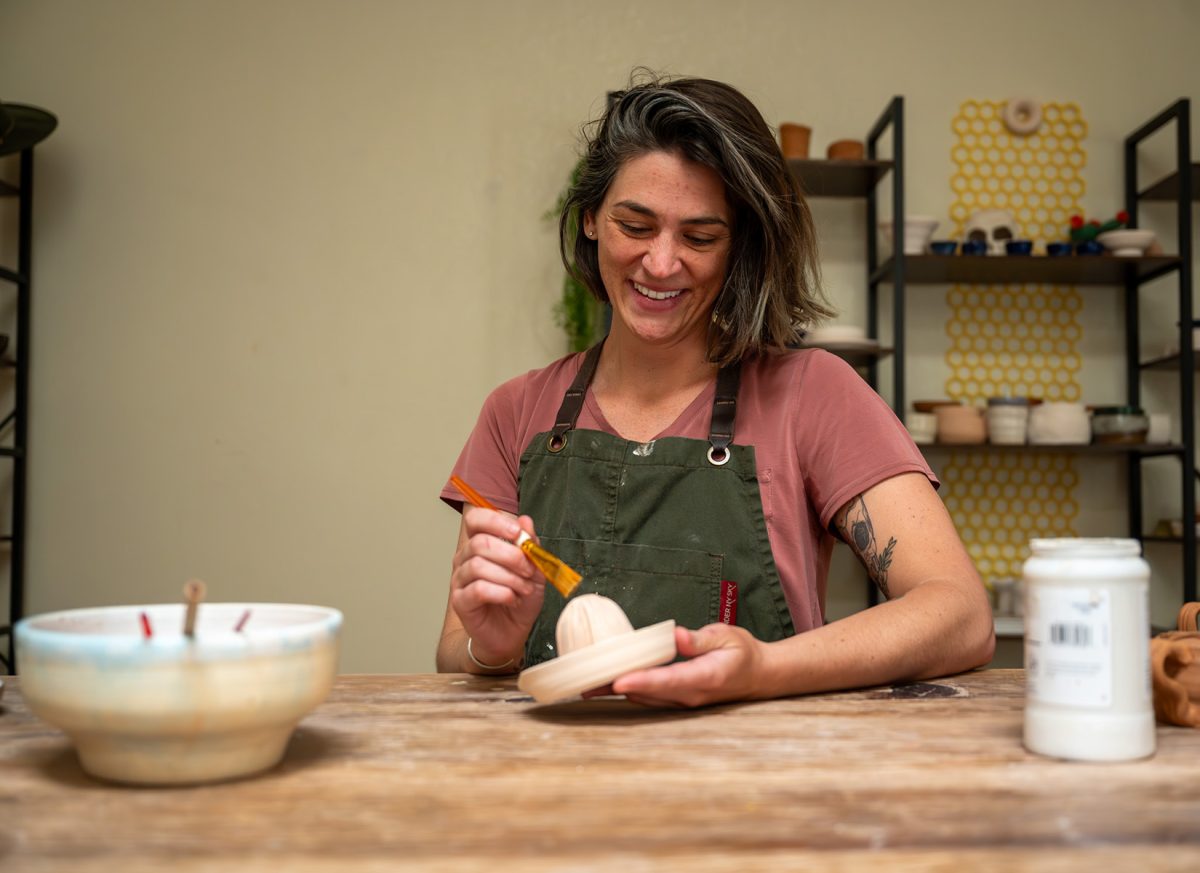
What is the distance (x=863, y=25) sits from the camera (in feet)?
12.8

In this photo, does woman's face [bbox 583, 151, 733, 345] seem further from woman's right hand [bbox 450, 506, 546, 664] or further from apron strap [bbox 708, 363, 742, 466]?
woman's right hand [bbox 450, 506, 546, 664]

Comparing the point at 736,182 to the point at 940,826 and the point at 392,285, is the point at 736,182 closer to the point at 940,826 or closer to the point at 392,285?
the point at 940,826

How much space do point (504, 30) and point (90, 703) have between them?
360cm

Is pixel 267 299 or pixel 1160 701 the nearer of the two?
pixel 1160 701

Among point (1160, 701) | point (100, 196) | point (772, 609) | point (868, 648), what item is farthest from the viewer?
point (100, 196)

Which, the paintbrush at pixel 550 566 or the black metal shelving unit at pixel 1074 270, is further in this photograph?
the black metal shelving unit at pixel 1074 270

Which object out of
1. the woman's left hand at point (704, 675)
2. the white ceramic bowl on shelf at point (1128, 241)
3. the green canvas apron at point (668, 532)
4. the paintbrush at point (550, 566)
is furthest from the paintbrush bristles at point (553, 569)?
the white ceramic bowl on shelf at point (1128, 241)

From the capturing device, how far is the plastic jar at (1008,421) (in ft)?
11.7

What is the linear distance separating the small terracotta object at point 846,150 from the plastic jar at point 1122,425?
1.24 m

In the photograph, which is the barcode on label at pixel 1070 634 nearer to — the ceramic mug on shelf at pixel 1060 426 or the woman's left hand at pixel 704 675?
the woman's left hand at pixel 704 675

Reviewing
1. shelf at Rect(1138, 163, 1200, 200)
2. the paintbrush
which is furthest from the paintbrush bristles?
shelf at Rect(1138, 163, 1200, 200)

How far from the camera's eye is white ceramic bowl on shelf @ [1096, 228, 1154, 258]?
11.5ft

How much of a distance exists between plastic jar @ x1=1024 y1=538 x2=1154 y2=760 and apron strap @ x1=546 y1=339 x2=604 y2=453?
0.97 metres

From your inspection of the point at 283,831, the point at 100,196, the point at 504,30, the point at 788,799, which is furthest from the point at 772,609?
the point at 100,196
